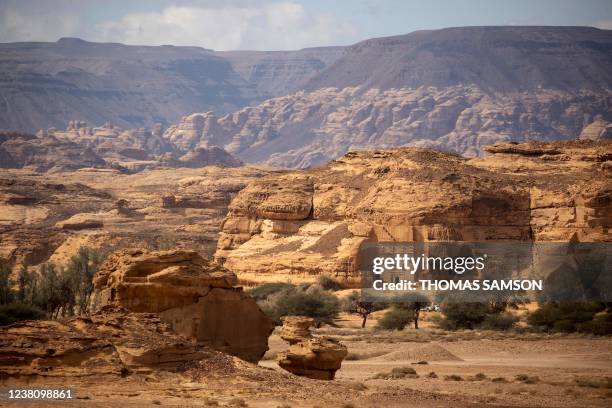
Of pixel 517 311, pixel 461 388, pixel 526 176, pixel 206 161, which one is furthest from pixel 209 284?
pixel 206 161

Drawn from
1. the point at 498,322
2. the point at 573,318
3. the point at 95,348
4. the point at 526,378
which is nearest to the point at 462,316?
the point at 498,322

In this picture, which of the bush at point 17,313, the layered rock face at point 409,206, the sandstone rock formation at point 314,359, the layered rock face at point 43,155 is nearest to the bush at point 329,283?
the layered rock face at point 409,206

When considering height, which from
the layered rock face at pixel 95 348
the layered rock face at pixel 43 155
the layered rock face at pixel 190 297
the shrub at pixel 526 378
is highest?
the layered rock face at pixel 43 155

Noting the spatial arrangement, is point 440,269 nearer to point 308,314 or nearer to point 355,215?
point 355,215

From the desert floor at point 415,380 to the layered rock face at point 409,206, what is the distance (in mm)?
11270

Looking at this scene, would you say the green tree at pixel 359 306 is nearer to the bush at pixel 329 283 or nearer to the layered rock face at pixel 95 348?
the bush at pixel 329 283

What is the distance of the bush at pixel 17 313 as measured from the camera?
35281 mm

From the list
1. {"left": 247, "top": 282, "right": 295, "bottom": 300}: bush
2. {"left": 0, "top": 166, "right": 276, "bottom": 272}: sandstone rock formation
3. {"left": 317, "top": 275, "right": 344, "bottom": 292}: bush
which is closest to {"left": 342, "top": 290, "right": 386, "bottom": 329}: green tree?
{"left": 317, "top": 275, "right": 344, "bottom": 292}: bush

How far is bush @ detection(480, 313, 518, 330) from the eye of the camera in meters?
42.9

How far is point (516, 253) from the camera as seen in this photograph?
53625 mm

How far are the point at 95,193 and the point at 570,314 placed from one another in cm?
7106

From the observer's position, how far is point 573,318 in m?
42.2

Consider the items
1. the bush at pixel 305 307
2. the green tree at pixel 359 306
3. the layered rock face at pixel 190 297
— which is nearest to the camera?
the layered rock face at pixel 190 297

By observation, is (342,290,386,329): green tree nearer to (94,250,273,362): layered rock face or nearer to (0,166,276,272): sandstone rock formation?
(0,166,276,272): sandstone rock formation
